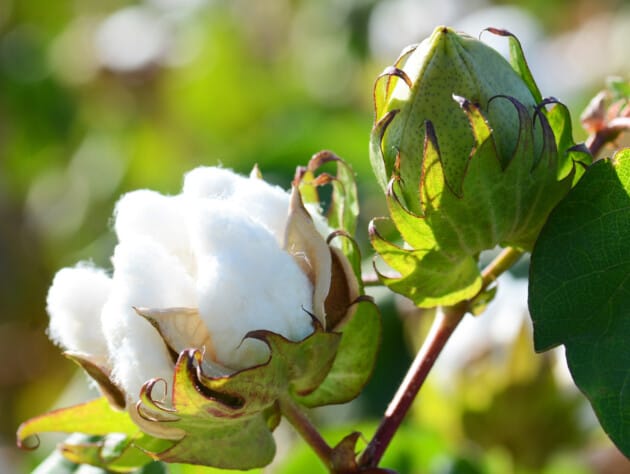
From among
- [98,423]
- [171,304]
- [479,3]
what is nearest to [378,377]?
[98,423]

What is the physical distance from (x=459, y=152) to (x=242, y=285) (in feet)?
0.58

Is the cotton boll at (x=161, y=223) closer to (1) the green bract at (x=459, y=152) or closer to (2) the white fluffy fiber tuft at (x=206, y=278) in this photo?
(2) the white fluffy fiber tuft at (x=206, y=278)

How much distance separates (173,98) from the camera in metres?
2.90

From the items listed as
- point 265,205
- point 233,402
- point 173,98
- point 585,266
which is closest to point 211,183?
point 265,205

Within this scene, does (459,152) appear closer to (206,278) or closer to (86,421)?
(206,278)

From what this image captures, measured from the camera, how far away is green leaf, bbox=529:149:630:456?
80 cm

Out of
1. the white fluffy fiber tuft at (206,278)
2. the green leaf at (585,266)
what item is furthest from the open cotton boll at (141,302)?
the green leaf at (585,266)

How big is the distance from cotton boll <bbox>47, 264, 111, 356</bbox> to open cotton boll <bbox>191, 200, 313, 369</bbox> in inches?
4.1

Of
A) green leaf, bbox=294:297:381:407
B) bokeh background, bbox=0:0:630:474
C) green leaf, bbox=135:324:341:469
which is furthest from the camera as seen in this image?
bokeh background, bbox=0:0:630:474

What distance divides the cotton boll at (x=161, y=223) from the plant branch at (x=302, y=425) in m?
0.13

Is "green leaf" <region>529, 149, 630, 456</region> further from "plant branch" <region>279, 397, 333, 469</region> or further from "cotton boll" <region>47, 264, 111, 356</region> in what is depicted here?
"cotton boll" <region>47, 264, 111, 356</region>

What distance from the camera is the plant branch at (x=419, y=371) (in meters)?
0.83

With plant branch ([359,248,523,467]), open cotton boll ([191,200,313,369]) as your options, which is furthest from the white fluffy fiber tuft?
plant branch ([359,248,523,467])

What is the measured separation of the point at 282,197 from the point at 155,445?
215mm
